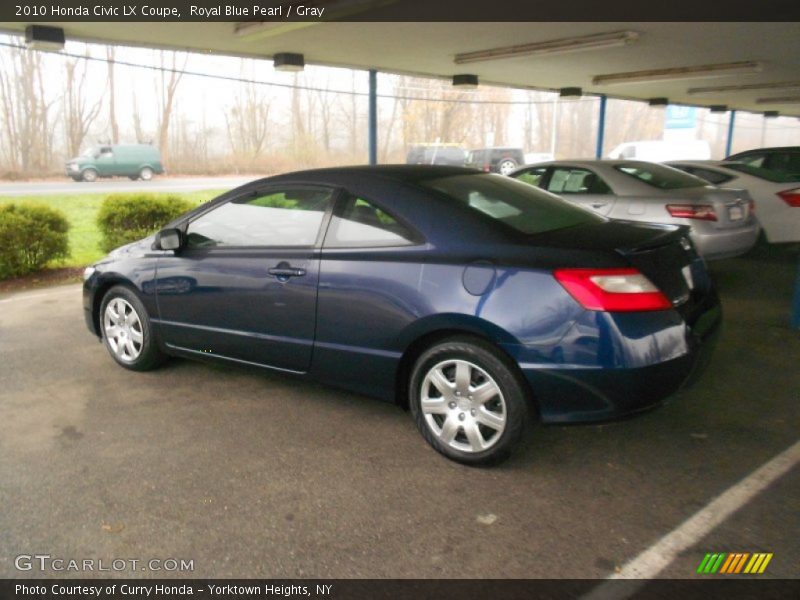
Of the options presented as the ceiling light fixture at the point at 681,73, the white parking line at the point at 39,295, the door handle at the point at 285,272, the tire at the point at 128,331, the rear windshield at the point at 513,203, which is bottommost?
the white parking line at the point at 39,295

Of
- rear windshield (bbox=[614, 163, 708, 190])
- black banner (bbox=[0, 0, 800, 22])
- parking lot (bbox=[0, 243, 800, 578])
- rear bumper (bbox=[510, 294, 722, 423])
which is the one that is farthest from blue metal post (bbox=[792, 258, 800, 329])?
rear bumper (bbox=[510, 294, 722, 423])

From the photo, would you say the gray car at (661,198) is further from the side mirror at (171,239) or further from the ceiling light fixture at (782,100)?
the ceiling light fixture at (782,100)

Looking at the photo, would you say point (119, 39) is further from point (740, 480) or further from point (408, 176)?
point (740, 480)

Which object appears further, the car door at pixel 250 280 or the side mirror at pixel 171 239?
the side mirror at pixel 171 239

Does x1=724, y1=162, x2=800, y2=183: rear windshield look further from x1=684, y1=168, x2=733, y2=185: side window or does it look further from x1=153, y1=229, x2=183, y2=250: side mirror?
x1=153, y1=229, x2=183, y2=250: side mirror

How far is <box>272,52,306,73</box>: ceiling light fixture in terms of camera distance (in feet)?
27.8

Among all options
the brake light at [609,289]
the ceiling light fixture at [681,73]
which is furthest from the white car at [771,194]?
the brake light at [609,289]

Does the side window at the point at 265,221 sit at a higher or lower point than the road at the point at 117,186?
higher

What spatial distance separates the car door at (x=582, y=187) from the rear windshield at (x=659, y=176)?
1.01 ft

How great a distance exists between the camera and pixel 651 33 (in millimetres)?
7207

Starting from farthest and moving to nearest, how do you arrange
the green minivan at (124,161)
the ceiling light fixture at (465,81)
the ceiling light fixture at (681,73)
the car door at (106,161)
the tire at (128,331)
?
the car door at (106,161) → the green minivan at (124,161) → the ceiling light fixture at (465,81) → the ceiling light fixture at (681,73) → the tire at (128,331)

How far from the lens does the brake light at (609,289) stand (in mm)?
2928

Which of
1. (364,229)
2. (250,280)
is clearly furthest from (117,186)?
(364,229)

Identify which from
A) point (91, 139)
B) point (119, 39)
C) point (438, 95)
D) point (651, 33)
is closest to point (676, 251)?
point (651, 33)
